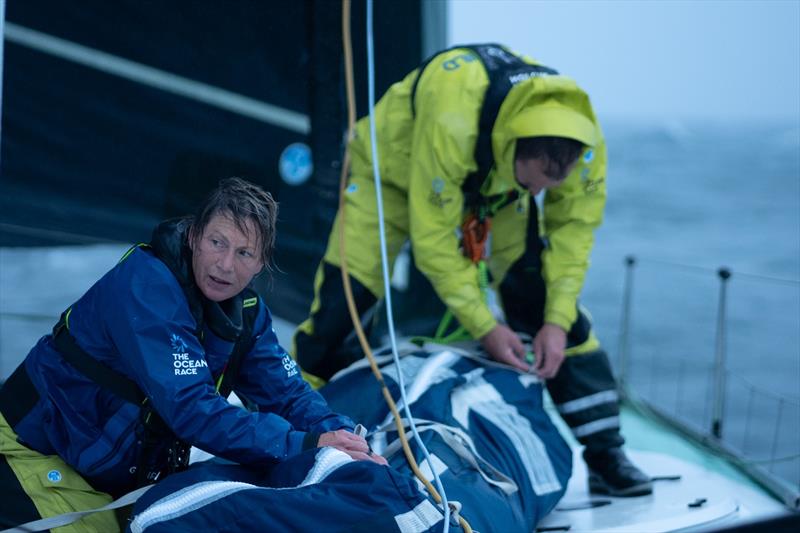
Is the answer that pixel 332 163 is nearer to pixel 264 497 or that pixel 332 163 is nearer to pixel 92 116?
pixel 92 116

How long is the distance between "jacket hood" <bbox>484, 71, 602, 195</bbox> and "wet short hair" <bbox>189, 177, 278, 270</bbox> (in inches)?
30.4

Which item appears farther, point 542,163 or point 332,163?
point 332,163

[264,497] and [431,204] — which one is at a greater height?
[431,204]

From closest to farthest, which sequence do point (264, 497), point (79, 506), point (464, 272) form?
point (264, 497) → point (79, 506) → point (464, 272)

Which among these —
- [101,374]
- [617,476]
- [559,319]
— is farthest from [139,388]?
[617,476]

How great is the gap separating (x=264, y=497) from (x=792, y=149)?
202 centimetres

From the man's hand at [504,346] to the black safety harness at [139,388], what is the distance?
0.80 m

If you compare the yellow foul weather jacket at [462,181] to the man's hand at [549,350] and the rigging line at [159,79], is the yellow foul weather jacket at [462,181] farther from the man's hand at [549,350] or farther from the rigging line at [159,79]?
the rigging line at [159,79]

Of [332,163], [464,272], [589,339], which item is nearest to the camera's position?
[464,272]

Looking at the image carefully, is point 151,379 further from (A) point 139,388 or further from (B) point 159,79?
(B) point 159,79

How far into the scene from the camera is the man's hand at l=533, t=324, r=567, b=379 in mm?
2104

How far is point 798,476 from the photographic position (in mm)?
2268

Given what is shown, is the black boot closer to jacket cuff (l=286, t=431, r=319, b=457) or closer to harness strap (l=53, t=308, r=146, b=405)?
jacket cuff (l=286, t=431, r=319, b=457)

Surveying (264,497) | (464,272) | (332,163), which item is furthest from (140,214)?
(264,497)
